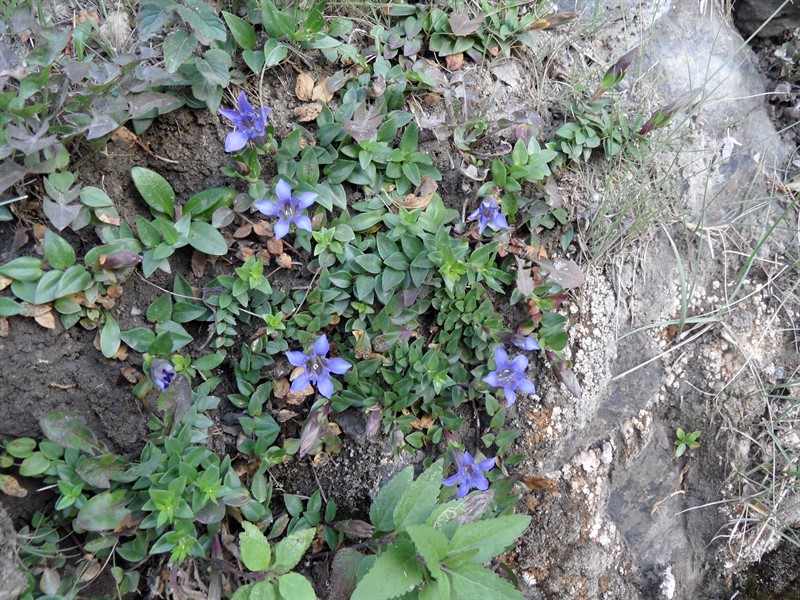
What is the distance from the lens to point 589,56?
126 inches

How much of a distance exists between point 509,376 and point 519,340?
20 centimetres

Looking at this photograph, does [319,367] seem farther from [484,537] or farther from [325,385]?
[484,537]

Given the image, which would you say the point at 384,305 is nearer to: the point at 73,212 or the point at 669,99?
the point at 73,212

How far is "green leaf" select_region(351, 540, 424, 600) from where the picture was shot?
1.90 metres

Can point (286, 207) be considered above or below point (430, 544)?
above

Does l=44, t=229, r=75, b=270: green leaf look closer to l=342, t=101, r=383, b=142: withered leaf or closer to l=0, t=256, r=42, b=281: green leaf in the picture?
l=0, t=256, r=42, b=281: green leaf

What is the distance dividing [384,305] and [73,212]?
1.16 metres

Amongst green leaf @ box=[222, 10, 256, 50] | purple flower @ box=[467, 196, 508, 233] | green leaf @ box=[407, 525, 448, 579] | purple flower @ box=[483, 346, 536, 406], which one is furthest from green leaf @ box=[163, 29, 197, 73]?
green leaf @ box=[407, 525, 448, 579]

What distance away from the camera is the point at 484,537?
1.99m

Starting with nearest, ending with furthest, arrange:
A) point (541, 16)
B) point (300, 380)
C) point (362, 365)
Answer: point (300, 380), point (362, 365), point (541, 16)

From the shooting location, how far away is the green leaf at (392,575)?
190 cm

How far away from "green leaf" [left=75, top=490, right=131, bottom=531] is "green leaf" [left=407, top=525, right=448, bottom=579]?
965 mm

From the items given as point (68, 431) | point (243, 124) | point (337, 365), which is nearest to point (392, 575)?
point (337, 365)

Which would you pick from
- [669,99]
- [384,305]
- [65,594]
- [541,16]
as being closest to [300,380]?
[384,305]
